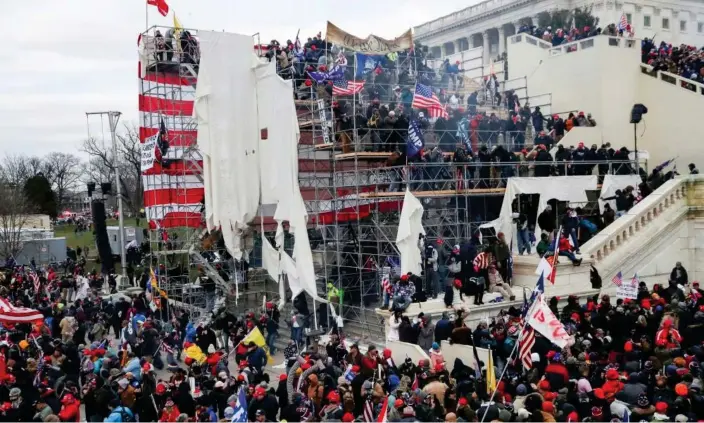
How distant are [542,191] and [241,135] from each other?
9228mm

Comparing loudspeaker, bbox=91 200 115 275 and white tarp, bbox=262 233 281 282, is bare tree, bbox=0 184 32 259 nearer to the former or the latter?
loudspeaker, bbox=91 200 115 275

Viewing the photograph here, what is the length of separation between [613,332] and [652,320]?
83cm

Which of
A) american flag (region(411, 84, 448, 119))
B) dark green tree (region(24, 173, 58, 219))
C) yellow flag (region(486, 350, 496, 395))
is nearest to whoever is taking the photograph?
yellow flag (region(486, 350, 496, 395))

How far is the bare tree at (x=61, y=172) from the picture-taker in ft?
291

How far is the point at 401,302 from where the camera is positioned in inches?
643

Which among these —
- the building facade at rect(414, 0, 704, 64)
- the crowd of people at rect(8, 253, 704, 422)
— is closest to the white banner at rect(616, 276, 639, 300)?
the crowd of people at rect(8, 253, 704, 422)

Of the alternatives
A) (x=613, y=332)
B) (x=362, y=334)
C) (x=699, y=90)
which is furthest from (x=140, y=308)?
(x=699, y=90)

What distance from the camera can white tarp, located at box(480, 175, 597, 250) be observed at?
20.4m

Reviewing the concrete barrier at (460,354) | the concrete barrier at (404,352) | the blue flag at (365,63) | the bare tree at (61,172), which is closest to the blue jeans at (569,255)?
the concrete barrier at (460,354)

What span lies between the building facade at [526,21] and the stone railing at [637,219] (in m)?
44.1

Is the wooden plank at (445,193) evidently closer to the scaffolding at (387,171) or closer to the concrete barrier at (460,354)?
the scaffolding at (387,171)

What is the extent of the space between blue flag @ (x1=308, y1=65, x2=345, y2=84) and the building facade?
44279 millimetres

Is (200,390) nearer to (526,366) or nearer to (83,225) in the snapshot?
(526,366)

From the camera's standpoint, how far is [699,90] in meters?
25.8
